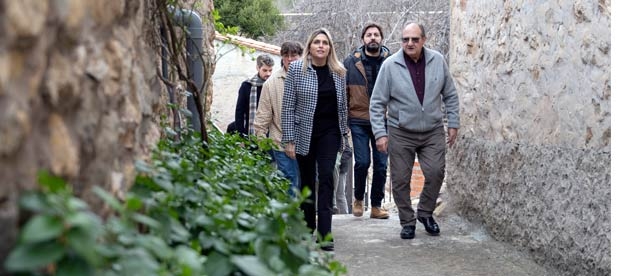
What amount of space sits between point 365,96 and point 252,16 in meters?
12.6

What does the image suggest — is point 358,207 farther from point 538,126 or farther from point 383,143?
point 538,126

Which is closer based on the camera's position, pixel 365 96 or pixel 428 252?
pixel 428 252

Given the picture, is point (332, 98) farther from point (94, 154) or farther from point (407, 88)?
point (94, 154)

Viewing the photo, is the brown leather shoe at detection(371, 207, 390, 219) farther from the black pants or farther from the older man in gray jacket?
the black pants

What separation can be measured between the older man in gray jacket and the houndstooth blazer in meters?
0.61

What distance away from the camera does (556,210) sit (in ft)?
19.6

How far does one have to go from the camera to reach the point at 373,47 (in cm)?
808

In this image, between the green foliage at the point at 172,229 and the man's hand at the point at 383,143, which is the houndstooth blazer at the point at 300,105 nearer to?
the man's hand at the point at 383,143

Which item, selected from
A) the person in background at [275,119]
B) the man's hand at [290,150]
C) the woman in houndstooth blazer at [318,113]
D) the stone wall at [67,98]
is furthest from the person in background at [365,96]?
the stone wall at [67,98]

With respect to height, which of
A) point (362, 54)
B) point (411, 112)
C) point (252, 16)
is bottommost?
point (252, 16)

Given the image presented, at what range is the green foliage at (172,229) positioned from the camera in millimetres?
1581

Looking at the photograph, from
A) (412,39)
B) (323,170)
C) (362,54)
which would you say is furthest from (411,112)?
(362,54)

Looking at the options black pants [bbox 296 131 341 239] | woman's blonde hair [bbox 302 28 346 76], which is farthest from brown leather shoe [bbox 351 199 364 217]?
woman's blonde hair [bbox 302 28 346 76]

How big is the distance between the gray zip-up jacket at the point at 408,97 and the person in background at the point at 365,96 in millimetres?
788
